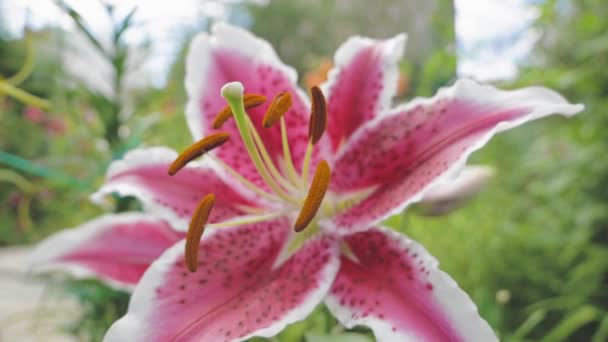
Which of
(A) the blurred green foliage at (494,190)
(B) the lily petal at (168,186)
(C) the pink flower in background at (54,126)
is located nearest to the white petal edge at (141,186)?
(B) the lily petal at (168,186)

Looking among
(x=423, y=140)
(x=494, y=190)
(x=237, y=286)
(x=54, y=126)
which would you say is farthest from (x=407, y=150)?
(x=54, y=126)

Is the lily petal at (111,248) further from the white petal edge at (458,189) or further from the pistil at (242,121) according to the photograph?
the white petal edge at (458,189)

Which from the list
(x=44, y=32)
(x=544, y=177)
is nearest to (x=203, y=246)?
(x=44, y=32)

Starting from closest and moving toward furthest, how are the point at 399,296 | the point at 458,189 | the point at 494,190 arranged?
the point at 399,296 → the point at 458,189 → the point at 494,190

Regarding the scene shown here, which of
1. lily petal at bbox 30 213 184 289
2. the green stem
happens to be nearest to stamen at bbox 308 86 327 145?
lily petal at bbox 30 213 184 289

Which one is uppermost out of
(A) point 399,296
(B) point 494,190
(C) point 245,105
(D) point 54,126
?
(D) point 54,126

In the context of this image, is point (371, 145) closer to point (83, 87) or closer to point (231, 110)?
point (231, 110)

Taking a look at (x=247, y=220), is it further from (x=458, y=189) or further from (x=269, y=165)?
(x=458, y=189)
